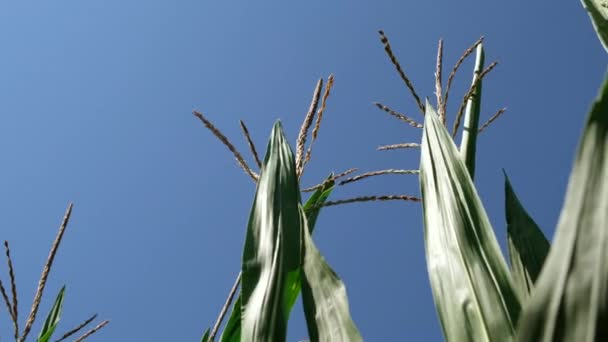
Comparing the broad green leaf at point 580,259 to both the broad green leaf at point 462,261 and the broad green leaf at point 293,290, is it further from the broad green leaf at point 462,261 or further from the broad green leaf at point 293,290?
the broad green leaf at point 293,290

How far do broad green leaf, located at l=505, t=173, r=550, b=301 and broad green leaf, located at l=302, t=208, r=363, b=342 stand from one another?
228mm

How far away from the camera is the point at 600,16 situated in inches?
33.8

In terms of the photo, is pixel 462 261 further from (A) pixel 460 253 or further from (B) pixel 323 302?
(B) pixel 323 302

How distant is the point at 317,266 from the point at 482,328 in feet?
0.83

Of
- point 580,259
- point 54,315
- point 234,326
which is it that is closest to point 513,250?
point 234,326

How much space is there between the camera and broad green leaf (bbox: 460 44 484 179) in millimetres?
1023

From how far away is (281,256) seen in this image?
86 centimetres

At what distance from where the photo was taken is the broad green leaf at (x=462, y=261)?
0.64 meters

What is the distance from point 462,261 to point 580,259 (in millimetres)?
276

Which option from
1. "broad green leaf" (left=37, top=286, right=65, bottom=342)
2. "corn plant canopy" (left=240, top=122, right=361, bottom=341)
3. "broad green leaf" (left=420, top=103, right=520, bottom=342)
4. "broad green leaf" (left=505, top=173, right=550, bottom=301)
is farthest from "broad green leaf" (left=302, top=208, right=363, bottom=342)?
"broad green leaf" (left=37, top=286, right=65, bottom=342)

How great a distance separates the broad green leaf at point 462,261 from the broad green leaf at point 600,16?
226 mm

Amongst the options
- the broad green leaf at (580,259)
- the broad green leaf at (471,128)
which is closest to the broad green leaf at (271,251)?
the broad green leaf at (471,128)

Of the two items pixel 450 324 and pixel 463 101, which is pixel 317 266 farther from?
pixel 463 101

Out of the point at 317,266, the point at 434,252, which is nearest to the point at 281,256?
the point at 317,266
